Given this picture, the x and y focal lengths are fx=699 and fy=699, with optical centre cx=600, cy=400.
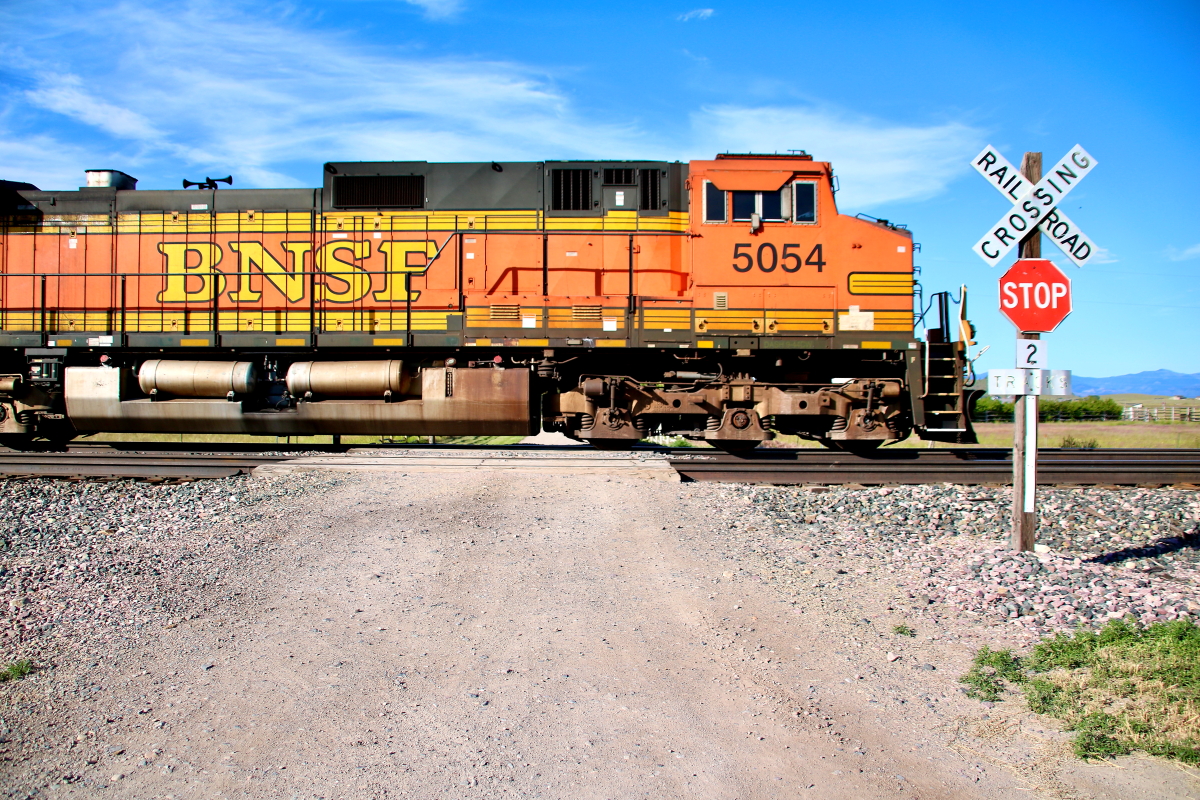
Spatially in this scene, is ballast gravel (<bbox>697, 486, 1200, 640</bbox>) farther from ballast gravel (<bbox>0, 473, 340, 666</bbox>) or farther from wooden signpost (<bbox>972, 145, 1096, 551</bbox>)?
ballast gravel (<bbox>0, 473, 340, 666</bbox>)

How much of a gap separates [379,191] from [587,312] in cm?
368

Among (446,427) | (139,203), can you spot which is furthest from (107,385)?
(446,427)

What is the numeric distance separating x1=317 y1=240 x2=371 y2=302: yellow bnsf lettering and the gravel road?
4.00 meters

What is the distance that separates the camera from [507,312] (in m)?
10.0

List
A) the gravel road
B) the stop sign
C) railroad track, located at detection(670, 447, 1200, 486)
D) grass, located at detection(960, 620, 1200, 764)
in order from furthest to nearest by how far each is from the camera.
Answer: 1. railroad track, located at detection(670, 447, 1200, 486)
2. the stop sign
3. grass, located at detection(960, 620, 1200, 764)
4. the gravel road

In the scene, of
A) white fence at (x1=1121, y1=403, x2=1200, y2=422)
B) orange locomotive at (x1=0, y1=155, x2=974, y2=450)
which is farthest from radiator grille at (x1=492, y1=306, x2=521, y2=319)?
white fence at (x1=1121, y1=403, x2=1200, y2=422)

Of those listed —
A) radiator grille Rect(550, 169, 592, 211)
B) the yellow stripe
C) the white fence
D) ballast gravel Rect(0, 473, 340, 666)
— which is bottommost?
ballast gravel Rect(0, 473, 340, 666)

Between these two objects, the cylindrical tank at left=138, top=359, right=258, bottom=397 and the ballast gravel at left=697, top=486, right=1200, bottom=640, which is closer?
the ballast gravel at left=697, top=486, right=1200, bottom=640

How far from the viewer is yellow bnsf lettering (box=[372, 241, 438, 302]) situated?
10.3 meters

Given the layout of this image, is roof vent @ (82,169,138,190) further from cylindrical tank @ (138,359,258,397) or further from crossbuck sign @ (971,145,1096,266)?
crossbuck sign @ (971,145,1096,266)

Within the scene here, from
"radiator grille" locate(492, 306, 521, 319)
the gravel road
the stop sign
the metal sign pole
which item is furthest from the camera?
"radiator grille" locate(492, 306, 521, 319)

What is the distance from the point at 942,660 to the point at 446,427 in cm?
748

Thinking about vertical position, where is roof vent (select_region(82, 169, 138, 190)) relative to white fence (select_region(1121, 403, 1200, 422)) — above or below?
above

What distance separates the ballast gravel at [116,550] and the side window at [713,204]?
6.13 meters
